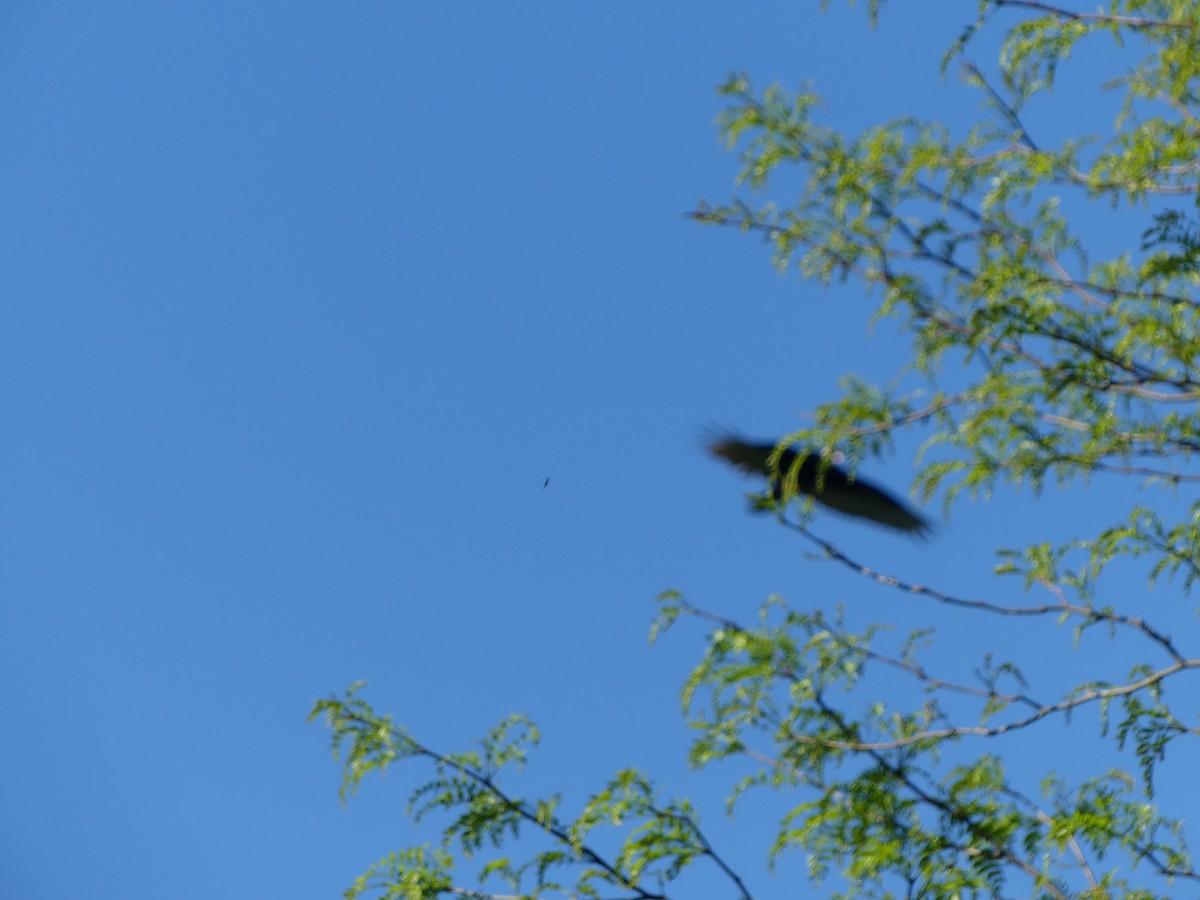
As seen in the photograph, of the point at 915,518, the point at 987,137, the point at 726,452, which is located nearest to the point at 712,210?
the point at 987,137

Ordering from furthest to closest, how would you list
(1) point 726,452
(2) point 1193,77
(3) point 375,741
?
(1) point 726,452 < (3) point 375,741 < (2) point 1193,77

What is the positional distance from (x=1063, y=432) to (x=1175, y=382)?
32cm

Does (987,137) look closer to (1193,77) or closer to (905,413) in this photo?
(1193,77)

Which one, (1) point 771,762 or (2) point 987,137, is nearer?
(1) point 771,762

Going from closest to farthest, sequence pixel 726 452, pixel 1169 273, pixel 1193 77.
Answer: pixel 1169 273 → pixel 1193 77 → pixel 726 452

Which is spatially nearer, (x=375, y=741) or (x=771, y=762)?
(x=771, y=762)

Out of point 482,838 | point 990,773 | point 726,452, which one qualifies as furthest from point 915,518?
point 482,838

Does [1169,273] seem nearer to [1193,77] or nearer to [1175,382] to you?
[1175,382]

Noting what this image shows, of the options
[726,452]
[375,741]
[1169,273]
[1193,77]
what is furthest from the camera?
[726,452]

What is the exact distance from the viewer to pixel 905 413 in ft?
11.5

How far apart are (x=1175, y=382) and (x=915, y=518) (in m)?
1.66

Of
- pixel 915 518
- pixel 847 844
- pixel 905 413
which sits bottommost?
pixel 847 844

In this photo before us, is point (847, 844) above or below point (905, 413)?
below

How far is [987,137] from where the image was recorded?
12.6 ft
